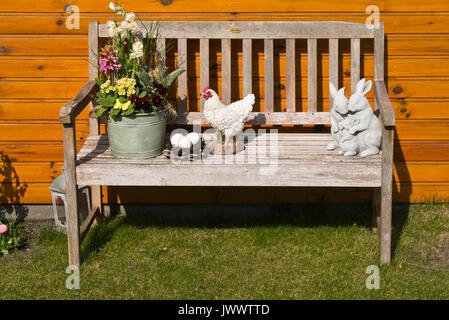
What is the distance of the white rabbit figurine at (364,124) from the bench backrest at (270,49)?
446 mm

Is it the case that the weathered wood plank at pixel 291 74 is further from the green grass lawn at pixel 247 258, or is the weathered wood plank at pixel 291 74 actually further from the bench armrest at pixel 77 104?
the bench armrest at pixel 77 104

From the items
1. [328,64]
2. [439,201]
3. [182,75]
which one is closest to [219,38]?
[182,75]

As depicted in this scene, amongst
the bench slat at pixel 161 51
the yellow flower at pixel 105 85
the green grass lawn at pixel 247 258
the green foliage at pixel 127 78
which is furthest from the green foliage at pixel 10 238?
the bench slat at pixel 161 51

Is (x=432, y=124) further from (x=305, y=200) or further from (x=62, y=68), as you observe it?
(x=62, y=68)

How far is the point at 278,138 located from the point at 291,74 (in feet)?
1.37

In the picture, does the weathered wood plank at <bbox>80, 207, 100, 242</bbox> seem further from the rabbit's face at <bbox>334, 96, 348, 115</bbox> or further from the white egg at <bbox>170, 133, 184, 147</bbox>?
the rabbit's face at <bbox>334, 96, 348, 115</bbox>

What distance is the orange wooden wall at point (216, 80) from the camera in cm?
416

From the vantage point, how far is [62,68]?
427 cm

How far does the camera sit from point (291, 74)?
4.09 m

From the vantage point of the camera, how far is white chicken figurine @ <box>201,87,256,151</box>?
3.75m

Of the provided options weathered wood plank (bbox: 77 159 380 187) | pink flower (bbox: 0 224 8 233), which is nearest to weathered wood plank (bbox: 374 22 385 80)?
weathered wood plank (bbox: 77 159 380 187)

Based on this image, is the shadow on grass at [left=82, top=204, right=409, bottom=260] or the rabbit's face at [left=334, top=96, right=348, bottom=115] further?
the shadow on grass at [left=82, top=204, right=409, bottom=260]

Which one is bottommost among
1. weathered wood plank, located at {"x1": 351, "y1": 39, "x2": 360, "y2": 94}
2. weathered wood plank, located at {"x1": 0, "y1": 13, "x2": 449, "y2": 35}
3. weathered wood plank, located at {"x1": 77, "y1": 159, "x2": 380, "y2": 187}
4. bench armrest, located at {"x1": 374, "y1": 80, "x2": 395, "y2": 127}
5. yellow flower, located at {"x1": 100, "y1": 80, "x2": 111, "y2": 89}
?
weathered wood plank, located at {"x1": 77, "y1": 159, "x2": 380, "y2": 187}

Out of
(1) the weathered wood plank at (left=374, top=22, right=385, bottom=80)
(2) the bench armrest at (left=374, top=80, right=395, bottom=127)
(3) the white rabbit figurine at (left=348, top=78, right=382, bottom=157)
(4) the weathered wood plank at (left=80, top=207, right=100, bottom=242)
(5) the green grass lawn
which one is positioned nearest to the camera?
(2) the bench armrest at (left=374, top=80, right=395, bottom=127)
